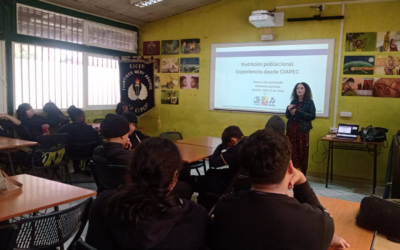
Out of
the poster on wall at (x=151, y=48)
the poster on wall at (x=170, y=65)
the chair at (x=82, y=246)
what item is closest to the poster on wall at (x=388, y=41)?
the poster on wall at (x=170, y=65)

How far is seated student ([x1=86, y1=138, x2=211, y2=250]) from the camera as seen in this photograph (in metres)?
1.07

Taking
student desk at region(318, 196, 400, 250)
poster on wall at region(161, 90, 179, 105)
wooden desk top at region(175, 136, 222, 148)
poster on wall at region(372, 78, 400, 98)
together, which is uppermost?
poster on wall at region(372, 78, 400, 98)

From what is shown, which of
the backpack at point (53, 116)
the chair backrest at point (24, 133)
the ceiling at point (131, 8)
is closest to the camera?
the chair backrest at point (24, 133)

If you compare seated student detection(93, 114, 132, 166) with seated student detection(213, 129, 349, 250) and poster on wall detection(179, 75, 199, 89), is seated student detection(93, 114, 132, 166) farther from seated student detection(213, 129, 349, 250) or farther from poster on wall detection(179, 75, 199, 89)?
poster on wall detection(179, 75, 199, 89)

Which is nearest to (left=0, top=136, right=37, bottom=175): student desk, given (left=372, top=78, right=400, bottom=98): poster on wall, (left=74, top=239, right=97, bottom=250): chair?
(left=74, top=239, right=97, bottom=250): chair

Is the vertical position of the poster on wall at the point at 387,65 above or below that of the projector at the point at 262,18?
below

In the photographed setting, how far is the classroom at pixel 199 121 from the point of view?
117cm

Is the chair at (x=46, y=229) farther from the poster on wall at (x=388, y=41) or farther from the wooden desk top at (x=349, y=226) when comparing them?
the poster on wall at (x=388, y=41)

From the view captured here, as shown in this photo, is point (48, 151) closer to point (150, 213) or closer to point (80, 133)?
point (80, 133)

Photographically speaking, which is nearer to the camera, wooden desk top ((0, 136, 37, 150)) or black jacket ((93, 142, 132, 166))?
black jacket ((93, 142, 132, 166))

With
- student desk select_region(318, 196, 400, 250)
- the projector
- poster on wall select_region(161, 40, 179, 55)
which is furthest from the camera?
poster on wall select_region(161, 40, 179, 55)

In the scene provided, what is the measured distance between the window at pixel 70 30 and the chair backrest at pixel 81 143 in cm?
183

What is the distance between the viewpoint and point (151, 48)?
6.80 metres

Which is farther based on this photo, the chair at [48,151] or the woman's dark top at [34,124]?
the woman's dark top at [34,124]
